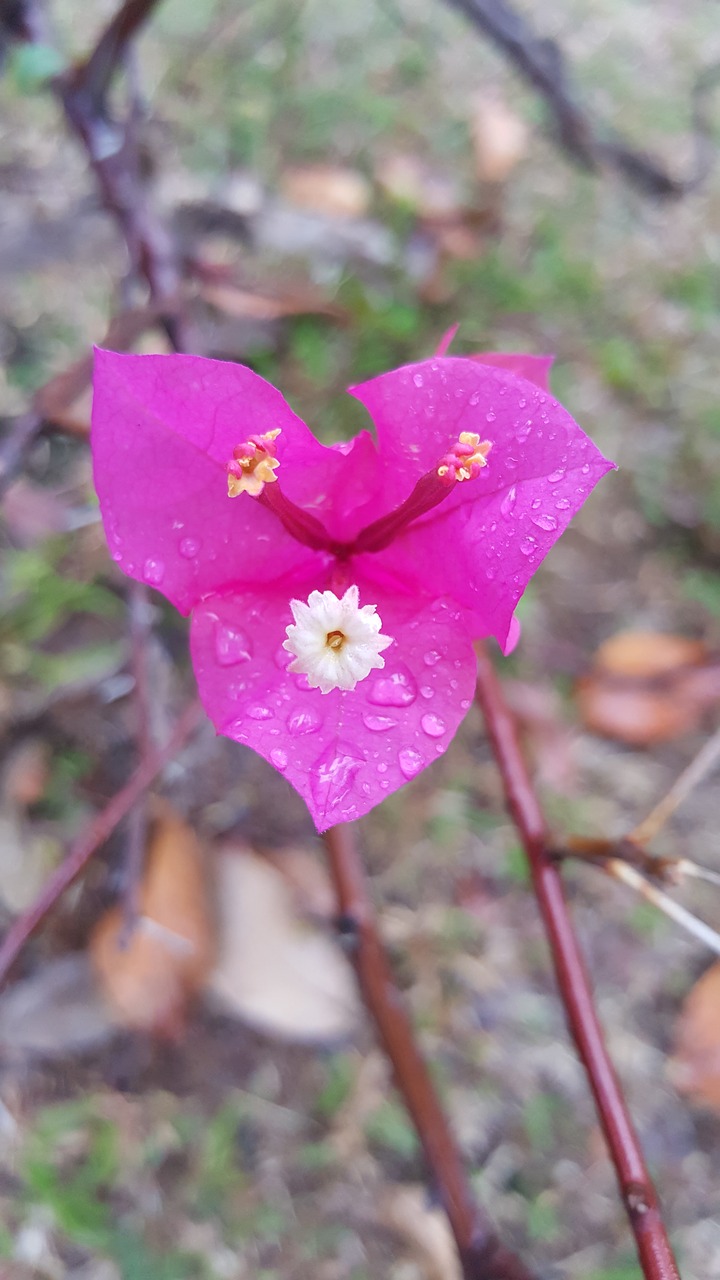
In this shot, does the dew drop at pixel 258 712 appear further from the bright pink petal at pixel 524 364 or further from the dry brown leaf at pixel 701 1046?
the dry brown leaf at pixel 701 1046

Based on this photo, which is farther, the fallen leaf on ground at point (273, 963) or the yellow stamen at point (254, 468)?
the fallen leaf on ground at point (273, 963)

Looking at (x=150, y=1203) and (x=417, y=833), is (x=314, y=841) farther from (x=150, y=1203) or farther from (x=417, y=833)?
(x=150, y=1203)

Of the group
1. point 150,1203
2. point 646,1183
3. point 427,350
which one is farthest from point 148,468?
point 427,350

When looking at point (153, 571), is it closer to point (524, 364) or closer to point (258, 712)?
point (258, 712)

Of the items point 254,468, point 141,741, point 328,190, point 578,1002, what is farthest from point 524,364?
point 328,190

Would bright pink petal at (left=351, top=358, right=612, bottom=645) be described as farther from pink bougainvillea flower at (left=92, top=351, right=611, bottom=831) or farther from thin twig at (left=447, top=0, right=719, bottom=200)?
thin twig at (left=447, top=0, right=719, bottom=200)

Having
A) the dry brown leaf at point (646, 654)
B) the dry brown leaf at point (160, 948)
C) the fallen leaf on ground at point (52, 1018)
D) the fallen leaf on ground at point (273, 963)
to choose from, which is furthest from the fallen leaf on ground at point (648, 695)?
the fallen leaf on ground at point (52, 1018)
